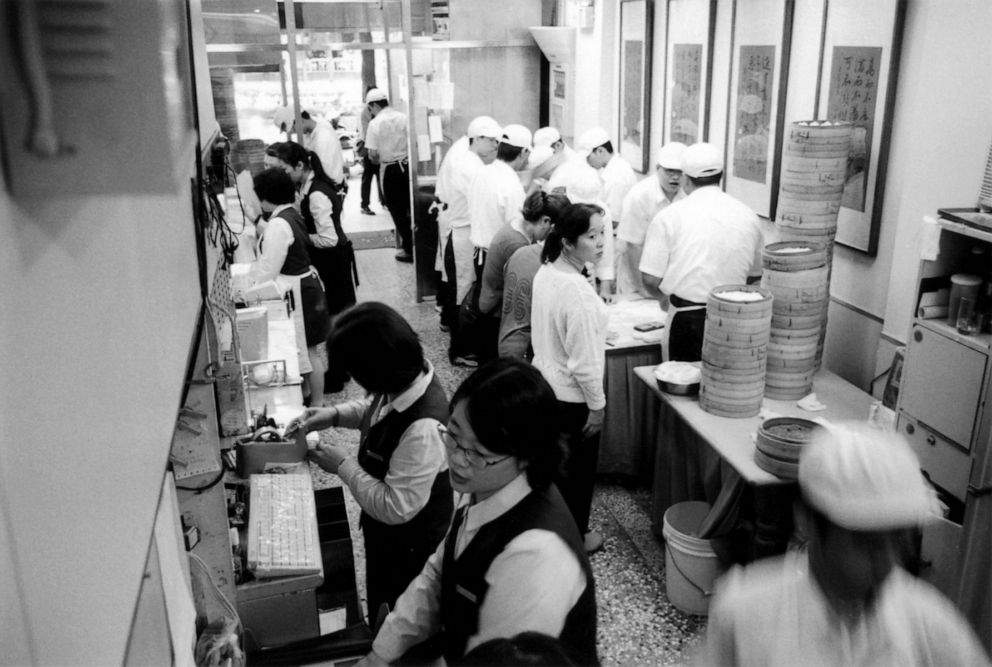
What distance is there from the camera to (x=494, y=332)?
213 inches

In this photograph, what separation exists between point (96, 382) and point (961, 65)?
329cm

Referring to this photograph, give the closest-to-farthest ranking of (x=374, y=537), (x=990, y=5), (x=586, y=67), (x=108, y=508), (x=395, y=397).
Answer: (x=108, y=508) → (x=395, y=397) → (x=374, y=537) → (x=990, y=5) → (x=586, y=67)

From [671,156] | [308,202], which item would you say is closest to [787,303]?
[671,156]

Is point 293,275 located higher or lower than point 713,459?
higher

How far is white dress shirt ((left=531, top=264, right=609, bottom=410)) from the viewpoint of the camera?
3277mm

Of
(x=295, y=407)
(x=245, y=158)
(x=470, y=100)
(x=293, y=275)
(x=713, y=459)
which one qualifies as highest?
(x=470, y=100)

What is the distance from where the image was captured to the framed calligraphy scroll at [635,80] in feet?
20.3

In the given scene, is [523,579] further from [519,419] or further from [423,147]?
[423,147]

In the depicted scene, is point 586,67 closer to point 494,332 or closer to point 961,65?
point 494,332

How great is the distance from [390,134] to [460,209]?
2.72 meters

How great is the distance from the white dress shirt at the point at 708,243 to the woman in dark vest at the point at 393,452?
6.32ft

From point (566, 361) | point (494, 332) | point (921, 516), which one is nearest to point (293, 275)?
point (494, 332)

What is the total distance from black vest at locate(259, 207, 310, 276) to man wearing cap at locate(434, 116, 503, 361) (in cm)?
168

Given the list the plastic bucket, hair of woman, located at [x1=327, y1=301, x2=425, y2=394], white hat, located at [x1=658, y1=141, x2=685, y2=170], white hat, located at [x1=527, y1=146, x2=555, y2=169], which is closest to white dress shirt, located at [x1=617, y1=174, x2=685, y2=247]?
white hat, located at [x1=658, y1=141, x2=685, y2=170]
